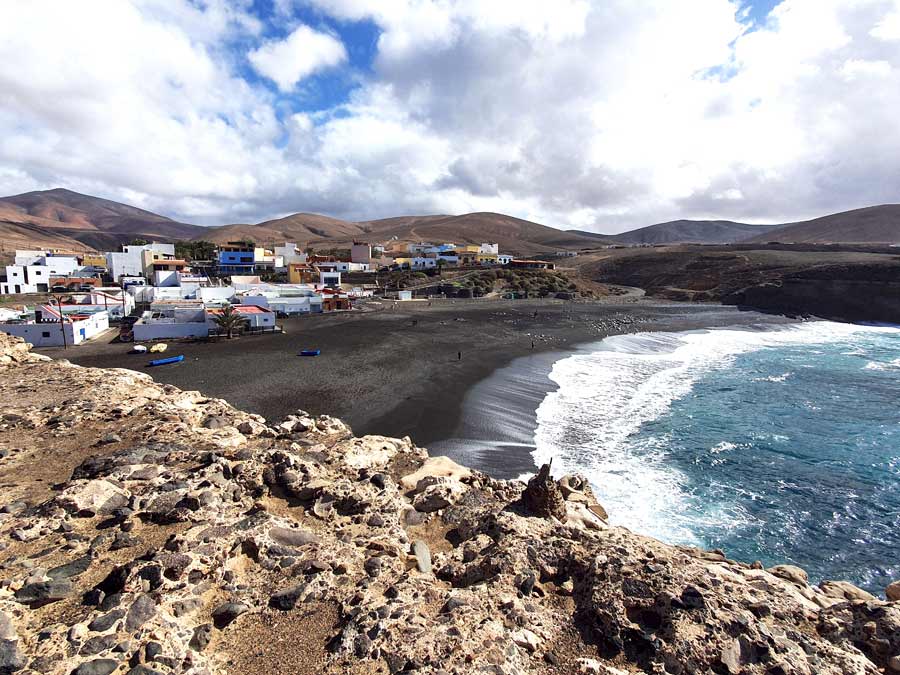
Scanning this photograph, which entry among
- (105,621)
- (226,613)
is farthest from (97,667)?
(226,613)

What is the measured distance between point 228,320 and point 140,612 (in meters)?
35.1

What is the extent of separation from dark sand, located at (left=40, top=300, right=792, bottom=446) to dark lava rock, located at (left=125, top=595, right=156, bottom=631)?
12.7m

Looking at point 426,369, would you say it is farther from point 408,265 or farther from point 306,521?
point 408,265

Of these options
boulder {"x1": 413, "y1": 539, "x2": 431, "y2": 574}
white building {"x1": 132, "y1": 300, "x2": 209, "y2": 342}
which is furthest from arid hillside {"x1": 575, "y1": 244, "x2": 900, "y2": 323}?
white building {"x1": 132, "y1": 300, "x2": 209, "y2": 342}

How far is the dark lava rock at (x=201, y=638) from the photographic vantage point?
15.2 ft

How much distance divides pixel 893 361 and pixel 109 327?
66.4m

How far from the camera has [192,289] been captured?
4706cm

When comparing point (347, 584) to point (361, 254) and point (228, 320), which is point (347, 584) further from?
point (361, 254)

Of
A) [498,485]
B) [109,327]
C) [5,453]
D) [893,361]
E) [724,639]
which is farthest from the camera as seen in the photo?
[109,327]

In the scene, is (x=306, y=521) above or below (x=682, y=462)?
above

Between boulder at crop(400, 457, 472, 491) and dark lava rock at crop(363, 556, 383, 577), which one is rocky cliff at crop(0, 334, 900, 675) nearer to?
dark lava rock at crop(363, 556, 383, 577)

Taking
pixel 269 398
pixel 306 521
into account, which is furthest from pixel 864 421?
pixel 269 398

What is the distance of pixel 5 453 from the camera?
26.6 feet

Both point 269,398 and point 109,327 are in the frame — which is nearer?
point 269,398
